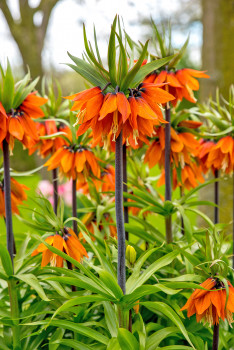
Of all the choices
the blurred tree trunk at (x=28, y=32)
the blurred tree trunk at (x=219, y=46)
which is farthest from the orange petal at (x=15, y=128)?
the blurred tree trunk at (x=28, y=32)

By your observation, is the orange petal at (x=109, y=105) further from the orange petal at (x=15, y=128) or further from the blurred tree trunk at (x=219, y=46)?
the blurred tree trunk at (x=219, y=46)

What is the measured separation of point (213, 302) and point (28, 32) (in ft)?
16.2

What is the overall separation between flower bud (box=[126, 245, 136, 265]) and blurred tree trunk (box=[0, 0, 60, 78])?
166 inches

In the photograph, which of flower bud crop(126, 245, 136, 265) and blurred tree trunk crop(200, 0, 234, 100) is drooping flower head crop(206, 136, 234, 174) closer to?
flower bud crop(126, 245, 136, 265)

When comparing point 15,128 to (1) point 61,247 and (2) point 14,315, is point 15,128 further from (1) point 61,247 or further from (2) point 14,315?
(2) point 14,315

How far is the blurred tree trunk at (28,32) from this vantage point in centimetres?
509

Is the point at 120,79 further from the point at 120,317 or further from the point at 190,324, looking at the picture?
the point at 190,324

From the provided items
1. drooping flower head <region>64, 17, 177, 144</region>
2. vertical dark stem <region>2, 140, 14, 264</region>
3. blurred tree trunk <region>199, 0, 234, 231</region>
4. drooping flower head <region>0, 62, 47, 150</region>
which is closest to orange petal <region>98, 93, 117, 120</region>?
drooping flower head <region>64, 17, 177, 144</region>

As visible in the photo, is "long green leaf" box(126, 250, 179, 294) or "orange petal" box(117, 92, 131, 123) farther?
"long green leaf" box(126, 250, 179, 294)

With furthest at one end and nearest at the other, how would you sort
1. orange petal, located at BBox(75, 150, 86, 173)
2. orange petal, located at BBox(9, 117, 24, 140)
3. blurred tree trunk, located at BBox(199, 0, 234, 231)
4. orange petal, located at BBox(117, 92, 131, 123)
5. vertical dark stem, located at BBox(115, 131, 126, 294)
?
blurred tree trunk, located at BBox(199, 0, 234, 231)
orange petal, located at BBox(75, 150, 86, 173)
orange petal, located at BBox(9, 117, 24, 140)
vertical dark stem, located at BBox(115, 131, 126, 294)
orange petal, located at BBox(117, 92, 131, 123)

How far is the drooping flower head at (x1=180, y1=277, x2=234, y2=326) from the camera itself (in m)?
0.97

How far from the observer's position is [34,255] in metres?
1.24

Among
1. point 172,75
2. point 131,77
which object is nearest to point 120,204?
point 131,77

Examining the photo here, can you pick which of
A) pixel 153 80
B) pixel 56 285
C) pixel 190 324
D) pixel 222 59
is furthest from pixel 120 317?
pixel 222 59
